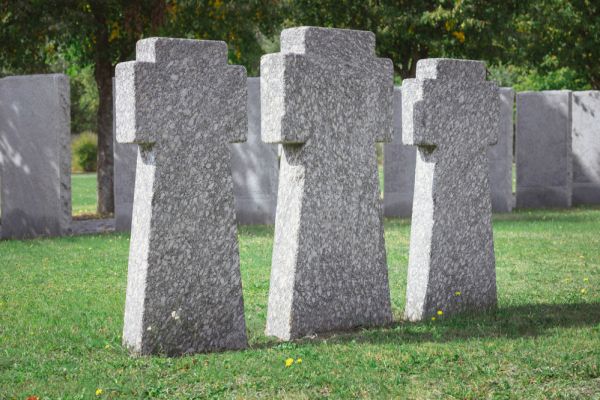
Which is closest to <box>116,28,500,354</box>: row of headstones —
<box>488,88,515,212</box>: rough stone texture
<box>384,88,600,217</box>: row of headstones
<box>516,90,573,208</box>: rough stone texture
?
<box>384,88,600,217</box>: row of headstones

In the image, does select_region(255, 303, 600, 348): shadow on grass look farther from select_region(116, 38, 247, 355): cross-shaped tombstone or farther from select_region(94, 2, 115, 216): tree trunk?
select_region(94, 2, 115, 216): tree trunk

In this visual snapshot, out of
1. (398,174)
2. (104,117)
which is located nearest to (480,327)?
(398,174)

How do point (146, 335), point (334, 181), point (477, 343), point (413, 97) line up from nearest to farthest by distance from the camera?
point (146, 335) → point (477, 343) → point (334, 181) → point (413, 97)

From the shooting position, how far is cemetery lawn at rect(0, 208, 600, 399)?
585cm

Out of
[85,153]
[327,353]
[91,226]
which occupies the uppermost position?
[85,153]

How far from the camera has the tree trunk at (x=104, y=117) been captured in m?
18.3

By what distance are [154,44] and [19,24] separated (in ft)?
38.4

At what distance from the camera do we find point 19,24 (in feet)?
56.6

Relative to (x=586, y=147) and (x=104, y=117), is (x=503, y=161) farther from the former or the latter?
(x=104, y=117)

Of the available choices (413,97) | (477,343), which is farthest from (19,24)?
(477,343)

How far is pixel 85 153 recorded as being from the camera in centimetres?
3991

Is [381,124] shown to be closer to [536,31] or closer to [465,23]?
[465,23]

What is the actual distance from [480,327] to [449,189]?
4.13 ft

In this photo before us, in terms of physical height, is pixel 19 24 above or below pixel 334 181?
above
